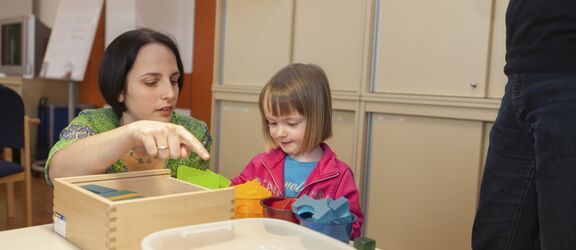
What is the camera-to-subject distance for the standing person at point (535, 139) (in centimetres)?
99

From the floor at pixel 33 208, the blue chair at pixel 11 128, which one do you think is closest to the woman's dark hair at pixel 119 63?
the blue chair at pixel 11 128

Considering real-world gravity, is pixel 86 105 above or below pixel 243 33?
below

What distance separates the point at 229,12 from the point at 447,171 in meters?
1.66

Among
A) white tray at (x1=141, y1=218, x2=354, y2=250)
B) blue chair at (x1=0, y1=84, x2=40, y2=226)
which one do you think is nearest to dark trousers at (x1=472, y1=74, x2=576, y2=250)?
white tray at (x1=141, y1=218, x2=354, y2=250)

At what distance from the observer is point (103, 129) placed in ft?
4.36

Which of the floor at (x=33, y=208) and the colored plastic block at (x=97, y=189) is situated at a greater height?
the colored plastic block at (x=97, y=189)

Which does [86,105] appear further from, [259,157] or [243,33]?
[259,157]

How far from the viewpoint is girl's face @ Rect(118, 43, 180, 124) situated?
1.34 meters

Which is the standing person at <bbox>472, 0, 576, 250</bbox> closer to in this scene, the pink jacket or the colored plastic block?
the pink jacket

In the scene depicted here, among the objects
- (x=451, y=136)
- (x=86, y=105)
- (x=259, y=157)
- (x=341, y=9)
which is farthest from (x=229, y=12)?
Answer: (x=86, y=105)

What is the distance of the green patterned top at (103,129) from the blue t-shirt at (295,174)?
0.87 ft

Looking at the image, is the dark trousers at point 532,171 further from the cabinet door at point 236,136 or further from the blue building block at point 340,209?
the cabinet door at point 236,136

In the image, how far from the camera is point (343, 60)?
8.37 feet

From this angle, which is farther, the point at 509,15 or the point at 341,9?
the point at 341,9
